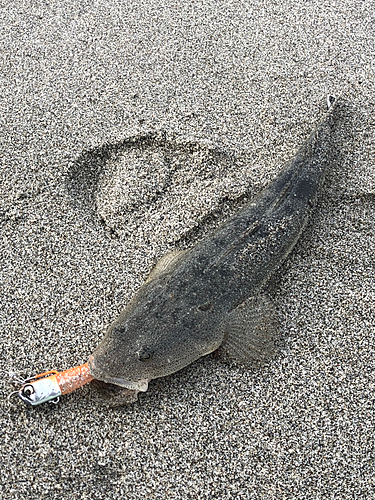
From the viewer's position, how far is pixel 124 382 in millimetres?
2645

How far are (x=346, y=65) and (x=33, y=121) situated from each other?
2597 mm

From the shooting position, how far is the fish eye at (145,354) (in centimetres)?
263

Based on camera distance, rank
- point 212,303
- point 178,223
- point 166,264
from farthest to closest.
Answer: point 178,223
point 166,264
point 212,303

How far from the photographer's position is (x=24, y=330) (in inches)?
116

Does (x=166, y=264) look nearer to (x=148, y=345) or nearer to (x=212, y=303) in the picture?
(x=212, y=303)

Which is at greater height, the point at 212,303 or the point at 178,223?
the point at 178,223

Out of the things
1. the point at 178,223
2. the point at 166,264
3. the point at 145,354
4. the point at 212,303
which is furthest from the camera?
the point at 178,223

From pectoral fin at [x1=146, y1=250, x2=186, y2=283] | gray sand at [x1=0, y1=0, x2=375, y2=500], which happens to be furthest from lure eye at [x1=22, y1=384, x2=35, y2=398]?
pectoral fin at [x1=146, y1=250, x2=186, y2=283]

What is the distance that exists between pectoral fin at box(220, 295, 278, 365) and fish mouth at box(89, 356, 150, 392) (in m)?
0.48

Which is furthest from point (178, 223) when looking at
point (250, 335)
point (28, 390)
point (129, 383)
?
point (28, 390)

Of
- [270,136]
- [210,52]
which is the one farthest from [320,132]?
[210,52]

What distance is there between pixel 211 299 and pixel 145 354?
1.60 ft

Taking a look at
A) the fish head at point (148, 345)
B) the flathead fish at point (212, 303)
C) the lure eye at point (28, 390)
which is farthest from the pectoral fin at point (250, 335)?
the lure eye at point (28, 390)

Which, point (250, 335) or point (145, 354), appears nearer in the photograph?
point (145, 354)
